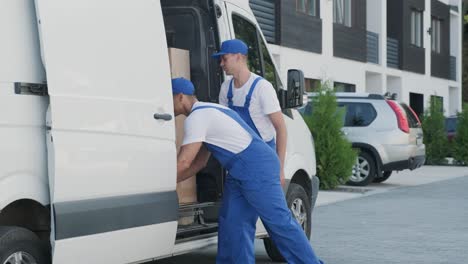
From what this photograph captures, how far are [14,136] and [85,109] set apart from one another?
0.56 m

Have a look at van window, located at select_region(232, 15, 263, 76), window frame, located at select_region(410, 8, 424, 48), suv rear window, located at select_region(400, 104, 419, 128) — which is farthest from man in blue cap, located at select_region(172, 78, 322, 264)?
window frame, located at select_region(410, 8, 424, 48)

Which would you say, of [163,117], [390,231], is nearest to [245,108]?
[163,117]

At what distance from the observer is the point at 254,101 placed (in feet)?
25.4

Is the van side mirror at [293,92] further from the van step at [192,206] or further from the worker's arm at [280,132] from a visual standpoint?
the van step at [192,206]

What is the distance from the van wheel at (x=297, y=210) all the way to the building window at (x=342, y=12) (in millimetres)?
21642

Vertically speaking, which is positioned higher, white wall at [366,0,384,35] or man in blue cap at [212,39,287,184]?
white wall at [366,0,384,35]

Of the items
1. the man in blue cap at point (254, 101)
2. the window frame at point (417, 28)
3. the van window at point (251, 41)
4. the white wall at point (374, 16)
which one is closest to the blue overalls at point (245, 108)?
the man in blue cap at point (254, 101)

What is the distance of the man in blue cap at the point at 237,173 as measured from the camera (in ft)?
22.9

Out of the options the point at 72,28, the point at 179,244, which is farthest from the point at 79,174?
the point at 179,244

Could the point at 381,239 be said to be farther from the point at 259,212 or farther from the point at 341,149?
the point at 341,149

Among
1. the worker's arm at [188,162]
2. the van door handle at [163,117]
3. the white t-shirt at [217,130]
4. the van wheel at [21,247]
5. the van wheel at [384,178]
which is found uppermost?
the van door handle at [163,117]

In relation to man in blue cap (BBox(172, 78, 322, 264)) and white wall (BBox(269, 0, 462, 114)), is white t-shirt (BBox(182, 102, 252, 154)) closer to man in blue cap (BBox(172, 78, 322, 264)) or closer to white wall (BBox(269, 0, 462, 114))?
man in blue cap (BBox(172, 78, 322, 264))

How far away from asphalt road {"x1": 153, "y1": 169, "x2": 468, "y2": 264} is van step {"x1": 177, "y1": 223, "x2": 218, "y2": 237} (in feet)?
4.34

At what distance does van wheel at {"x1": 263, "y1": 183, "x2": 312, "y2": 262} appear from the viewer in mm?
8844
